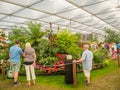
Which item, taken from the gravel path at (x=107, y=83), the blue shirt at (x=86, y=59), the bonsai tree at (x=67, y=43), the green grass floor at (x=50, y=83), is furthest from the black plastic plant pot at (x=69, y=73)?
the bonsai tree at (x=67, y=43)

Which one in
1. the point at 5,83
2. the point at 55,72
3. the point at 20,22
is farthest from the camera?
the point at 20,22

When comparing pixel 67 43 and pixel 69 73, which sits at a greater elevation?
pixel 67 43

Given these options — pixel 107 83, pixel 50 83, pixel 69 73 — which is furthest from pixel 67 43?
pixel 107 83

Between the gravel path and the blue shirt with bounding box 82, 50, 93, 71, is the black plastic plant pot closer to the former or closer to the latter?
the blue shirt with bounding box 82, 50, 93, 71

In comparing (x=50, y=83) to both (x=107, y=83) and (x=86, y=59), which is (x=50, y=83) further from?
(x=107, y=83)

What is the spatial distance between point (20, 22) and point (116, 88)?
15.1 metres

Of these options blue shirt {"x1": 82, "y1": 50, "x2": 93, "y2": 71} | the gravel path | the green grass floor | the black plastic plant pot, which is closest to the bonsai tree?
the green grass floor

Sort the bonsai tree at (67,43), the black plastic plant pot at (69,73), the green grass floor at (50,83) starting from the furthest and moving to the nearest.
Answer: the bonsai tree at (67,43)
the black plastic plant pot at (69,73)
the green grass floor at (50,83)

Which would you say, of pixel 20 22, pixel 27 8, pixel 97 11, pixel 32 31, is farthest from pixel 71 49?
pixel 20 22

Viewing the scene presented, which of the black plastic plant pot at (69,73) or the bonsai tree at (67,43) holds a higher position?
the bonsai tree at (67,43)

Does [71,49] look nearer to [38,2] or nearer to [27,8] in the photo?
[38,2]

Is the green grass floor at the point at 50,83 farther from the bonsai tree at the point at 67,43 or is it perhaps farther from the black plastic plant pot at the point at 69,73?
the bonsai tree at the point at 67,43

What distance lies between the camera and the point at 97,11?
17.7 metres

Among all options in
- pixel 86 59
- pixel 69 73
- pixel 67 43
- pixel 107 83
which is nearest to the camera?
pixel 86 59
